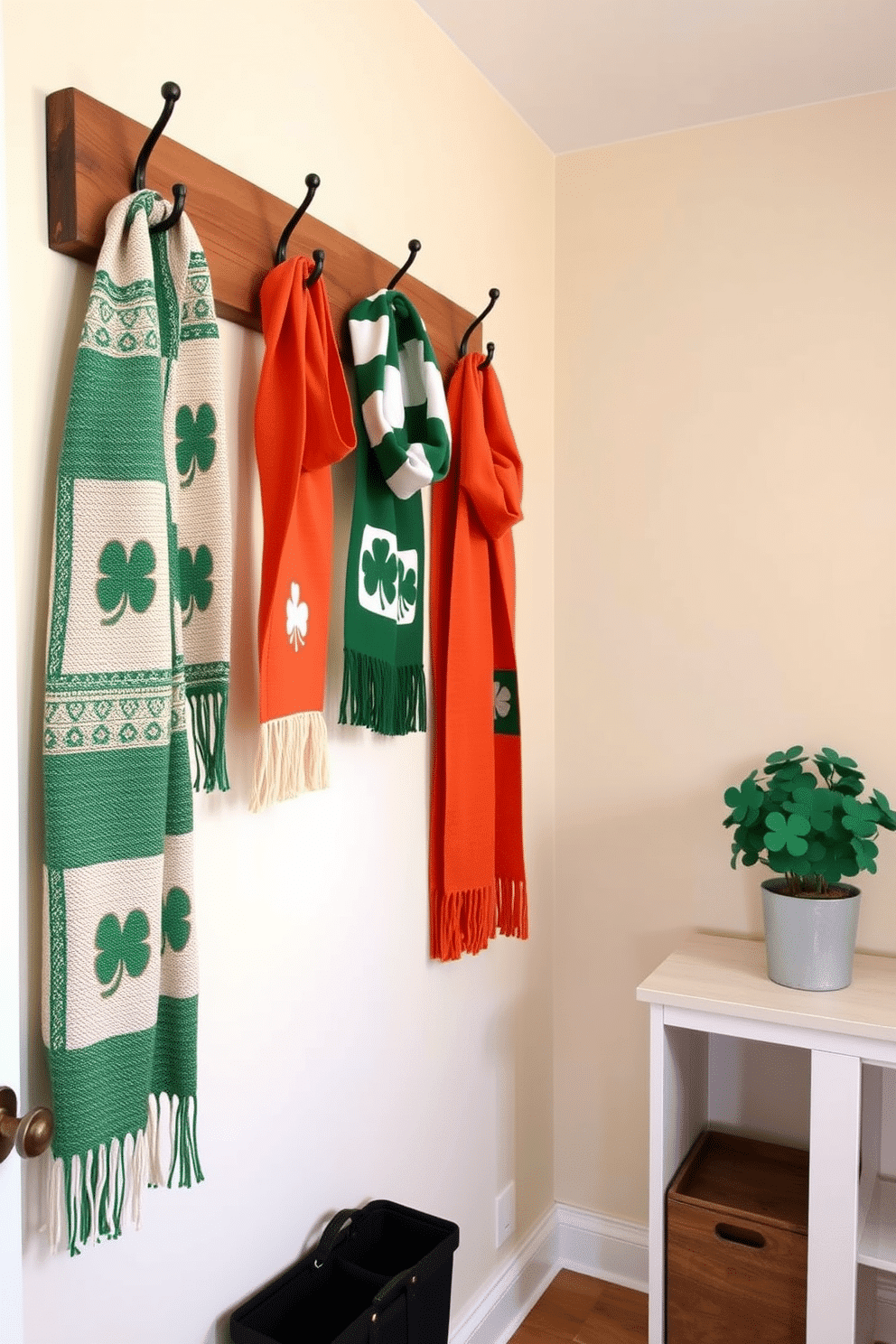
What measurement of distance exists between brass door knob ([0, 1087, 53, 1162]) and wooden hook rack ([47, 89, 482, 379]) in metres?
0.82

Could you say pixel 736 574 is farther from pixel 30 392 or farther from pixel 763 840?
pixel 30 392

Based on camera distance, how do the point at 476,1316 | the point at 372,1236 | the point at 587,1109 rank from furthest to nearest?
the point at 587,1109 → the point at 476,1316 → the point at 372,1236

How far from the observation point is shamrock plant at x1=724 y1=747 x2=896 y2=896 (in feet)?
5.88

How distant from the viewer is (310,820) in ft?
5.00

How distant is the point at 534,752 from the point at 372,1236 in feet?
3.21

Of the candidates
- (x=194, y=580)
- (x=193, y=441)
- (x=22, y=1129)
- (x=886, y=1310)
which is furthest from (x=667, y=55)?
(x=886, y=1310)

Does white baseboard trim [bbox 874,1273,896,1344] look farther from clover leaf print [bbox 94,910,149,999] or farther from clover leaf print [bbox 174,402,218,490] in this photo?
clover leaf print [bbox 174,402,218,490]

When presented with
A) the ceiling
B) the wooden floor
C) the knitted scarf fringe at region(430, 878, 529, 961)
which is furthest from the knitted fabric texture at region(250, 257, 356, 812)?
the wooden floor

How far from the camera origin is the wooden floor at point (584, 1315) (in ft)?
6.81

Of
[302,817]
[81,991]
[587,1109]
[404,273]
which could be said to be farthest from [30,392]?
[587,1109]

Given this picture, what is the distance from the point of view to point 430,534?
1840 mm

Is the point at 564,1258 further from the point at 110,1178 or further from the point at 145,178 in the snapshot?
the point at 145,178

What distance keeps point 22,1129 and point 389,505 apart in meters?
0.97

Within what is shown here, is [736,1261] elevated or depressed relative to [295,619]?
depressed
